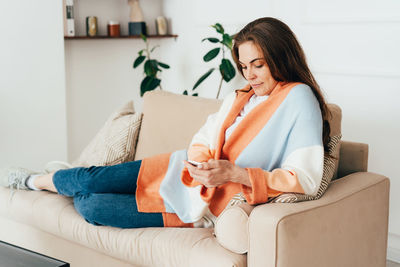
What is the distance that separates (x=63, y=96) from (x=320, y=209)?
7.17ft

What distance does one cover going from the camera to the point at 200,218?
1.98m

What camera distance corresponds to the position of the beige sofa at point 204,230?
160cm

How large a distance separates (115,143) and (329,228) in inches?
48.8

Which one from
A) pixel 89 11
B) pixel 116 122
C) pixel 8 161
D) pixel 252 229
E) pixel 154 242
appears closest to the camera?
pixel 252 229

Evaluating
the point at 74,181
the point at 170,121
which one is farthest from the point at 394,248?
the point at 74,181

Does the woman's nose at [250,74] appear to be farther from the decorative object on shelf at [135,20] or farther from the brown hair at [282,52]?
the decorative object on shelf at [135,20]

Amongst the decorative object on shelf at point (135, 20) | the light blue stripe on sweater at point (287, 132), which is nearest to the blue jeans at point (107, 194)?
the light blue stripe on sweater at point (287, 132)

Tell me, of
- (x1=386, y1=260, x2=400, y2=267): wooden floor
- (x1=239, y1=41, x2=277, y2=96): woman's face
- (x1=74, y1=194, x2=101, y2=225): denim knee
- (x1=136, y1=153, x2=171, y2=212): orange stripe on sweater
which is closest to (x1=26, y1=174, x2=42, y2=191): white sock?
(x1=74, y1=194, x2=101, y2=225): denim knee

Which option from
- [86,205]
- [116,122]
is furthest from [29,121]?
[86,205]

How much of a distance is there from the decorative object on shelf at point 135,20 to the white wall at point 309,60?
0.12m

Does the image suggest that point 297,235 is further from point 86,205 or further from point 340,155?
point 86,205

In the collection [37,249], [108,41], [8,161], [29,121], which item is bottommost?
[37,249]

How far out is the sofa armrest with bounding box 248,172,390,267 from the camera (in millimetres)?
1565

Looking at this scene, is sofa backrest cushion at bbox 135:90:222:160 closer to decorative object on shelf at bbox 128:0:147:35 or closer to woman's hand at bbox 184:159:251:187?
woman's hand at bbox 184:159:251:187
